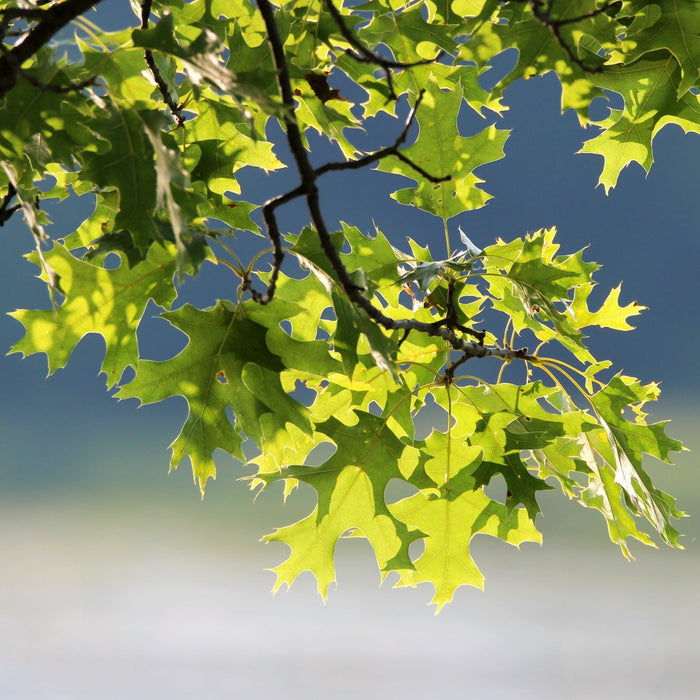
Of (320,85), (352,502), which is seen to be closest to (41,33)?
(320,85)

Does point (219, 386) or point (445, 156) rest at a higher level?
point (445, 156)

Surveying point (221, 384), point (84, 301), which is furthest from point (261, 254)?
point (84, 301)

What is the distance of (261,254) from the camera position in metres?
1.61

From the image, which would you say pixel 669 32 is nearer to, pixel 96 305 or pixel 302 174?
pixel 302 174

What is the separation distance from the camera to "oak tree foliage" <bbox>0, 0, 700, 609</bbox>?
58.3 inches

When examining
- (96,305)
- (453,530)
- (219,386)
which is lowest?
(453,530)

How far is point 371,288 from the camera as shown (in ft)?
5.52

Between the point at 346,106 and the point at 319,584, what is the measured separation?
1.31 metres

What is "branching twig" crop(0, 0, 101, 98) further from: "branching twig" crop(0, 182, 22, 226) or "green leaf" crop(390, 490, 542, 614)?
"green leaf" crop(390, 490, 542, 614)

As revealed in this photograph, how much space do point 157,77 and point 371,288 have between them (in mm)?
727

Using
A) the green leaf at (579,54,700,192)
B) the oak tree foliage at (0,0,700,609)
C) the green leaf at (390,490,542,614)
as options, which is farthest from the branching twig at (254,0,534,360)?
the green leaf at (579,54,700,192)

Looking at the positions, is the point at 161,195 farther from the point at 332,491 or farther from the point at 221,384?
the point at 332,491

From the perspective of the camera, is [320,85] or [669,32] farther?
[320,85]

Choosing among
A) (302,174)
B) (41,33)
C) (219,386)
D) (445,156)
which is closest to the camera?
(302,174)
